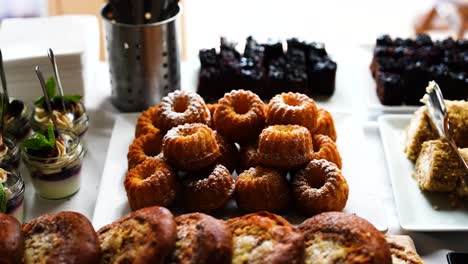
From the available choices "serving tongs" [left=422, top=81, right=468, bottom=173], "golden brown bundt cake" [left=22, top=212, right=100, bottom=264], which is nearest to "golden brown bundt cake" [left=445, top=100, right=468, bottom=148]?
"serving tongs" [left=422, top=81, right=468, bottom=173]

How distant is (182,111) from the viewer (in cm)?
178

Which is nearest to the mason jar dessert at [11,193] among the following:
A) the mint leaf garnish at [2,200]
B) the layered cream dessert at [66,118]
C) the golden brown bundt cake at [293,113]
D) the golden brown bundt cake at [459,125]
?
the mint leaf garnish at [2,200]

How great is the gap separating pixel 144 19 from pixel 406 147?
993mm

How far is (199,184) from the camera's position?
154 cm

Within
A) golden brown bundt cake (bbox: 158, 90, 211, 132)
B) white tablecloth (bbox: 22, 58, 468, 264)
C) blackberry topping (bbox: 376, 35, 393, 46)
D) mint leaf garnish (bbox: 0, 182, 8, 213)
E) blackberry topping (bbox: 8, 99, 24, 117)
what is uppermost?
blackberry topping (bbox: 376, 35, 393, 46)

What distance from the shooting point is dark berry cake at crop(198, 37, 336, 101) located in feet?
6.86

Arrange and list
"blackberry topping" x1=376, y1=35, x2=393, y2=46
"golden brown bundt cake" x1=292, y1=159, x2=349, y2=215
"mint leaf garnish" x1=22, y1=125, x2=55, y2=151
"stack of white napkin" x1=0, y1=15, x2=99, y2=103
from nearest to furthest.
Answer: "golden brown bundt cake" x1=292, y1=159, x2=349, y2=215, "mint leaf garnish" x1=22, y1=125, x2=55, y2=151, "stack of white napkin" x1=0, y1=15, x2=99, y2=103, "blackberry topping" x1=376, y1=35, x2=393, y2=46

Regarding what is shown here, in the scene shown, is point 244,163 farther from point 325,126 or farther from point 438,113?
point 438,113

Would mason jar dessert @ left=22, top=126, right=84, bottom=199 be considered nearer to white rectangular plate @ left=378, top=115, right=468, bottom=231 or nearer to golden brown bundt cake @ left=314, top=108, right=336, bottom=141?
golden brown bundt cake @ left=314, top=108, right=336, bottom=141

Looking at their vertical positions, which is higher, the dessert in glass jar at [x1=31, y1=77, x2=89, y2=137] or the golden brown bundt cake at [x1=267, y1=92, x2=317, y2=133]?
the golden brown bundt cake at [x1=267, y1=92, x2=317, y2=133]

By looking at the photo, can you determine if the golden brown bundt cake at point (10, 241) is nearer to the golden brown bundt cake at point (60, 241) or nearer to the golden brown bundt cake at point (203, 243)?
the golden brown bundt cake at point (60, 241)

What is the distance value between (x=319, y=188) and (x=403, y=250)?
256 millimetres

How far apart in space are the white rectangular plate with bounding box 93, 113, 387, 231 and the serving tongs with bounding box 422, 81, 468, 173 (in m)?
0.23

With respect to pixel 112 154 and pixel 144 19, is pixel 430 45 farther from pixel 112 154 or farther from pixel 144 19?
pixel 112 154
